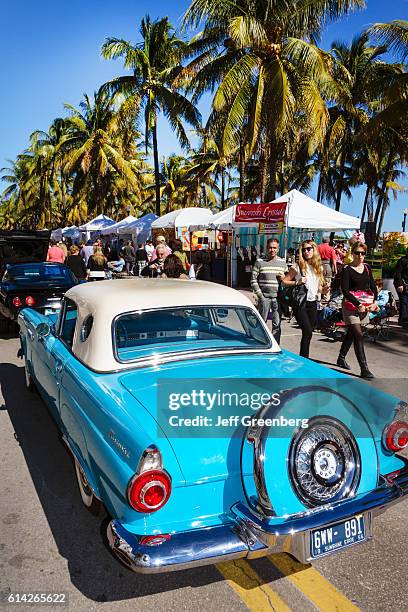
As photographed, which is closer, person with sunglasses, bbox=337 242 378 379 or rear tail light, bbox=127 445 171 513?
rear tail light, bbox=127 445 171 513

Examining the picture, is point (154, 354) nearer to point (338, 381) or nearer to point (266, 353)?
point (266, 353)

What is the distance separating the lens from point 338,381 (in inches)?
125

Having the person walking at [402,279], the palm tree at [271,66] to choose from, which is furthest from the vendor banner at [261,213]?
the person walking at [402,279]

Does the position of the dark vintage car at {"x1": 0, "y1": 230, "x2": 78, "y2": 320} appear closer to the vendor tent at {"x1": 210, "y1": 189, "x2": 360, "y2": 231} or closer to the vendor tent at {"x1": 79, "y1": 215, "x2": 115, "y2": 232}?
the vendor tent at {"x1": 210, "y1": 189, "x2": 360, "y2": 231}

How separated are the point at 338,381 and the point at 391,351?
19.2ft

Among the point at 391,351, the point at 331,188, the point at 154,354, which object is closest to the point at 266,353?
the point at 154,354

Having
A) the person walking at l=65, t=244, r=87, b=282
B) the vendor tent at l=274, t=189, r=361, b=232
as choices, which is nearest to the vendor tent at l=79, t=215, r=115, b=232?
the person walking at l=65, t=244, r=87, b=282

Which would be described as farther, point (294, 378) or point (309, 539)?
point (294, 378)

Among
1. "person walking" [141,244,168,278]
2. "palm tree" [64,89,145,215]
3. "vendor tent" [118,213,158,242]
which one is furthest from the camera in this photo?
"palm tree" [64,89,145,215]

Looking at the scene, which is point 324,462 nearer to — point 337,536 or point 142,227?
point 337,536

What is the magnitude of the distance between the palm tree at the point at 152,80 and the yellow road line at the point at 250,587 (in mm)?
21497

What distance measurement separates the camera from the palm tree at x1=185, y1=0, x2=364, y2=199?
1558 cm

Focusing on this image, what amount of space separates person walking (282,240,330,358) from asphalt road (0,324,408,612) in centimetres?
345

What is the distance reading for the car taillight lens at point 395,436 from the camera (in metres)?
2.82
